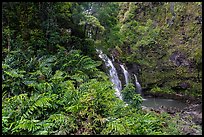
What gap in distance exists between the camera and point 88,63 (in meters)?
8.23

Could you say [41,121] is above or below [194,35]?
below

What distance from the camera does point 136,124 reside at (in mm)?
4770

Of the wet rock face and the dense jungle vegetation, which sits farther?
the wet rock face

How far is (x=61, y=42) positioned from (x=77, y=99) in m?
4.94

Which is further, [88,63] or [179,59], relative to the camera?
[179,59]

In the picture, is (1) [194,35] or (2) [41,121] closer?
(2) [41,121]

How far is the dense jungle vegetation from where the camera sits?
4652mm

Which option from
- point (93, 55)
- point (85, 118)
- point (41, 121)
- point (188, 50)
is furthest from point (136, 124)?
point (188, 50)

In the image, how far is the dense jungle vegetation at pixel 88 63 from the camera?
183 inches

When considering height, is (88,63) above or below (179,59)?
below

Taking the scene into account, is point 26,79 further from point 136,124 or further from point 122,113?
point 136,124

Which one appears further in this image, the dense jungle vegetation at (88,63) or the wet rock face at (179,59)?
the wet rock face at (179,59)

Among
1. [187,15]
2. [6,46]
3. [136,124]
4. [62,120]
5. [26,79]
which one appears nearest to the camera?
[62,120]

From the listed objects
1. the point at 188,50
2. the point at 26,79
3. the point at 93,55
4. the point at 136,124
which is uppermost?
the point at 188,50
